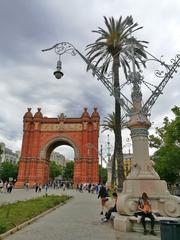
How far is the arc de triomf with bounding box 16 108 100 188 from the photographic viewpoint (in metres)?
56.9

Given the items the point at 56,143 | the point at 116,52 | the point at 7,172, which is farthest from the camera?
the point at 7,172

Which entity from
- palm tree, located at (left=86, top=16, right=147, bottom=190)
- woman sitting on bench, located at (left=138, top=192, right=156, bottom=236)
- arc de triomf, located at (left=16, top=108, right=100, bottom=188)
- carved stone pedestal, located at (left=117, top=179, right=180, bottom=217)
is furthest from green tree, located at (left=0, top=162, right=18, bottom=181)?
woman sitting on bench, located at (left=138, top=192, right=156, bottom=236)

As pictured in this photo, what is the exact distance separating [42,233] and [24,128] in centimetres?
5708

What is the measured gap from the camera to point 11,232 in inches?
316

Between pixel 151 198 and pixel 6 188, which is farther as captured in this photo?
pixel 6 188

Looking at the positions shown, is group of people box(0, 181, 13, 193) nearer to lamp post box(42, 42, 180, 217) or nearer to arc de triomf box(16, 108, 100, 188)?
arc de triomf box(16, 108, 100, 188)

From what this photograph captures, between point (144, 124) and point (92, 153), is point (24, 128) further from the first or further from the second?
point (144, 124)

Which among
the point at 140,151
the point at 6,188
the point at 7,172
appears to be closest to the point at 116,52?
the point at 140,151

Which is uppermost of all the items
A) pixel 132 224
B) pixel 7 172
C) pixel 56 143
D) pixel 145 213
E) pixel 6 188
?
pixel 56 143

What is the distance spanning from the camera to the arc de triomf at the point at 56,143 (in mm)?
56875

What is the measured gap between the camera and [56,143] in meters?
62.2

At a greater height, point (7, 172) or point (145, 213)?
point (7, 172)

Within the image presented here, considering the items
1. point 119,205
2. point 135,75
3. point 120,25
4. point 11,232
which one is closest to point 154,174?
point 119,205

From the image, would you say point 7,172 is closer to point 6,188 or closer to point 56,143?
point 56,143
